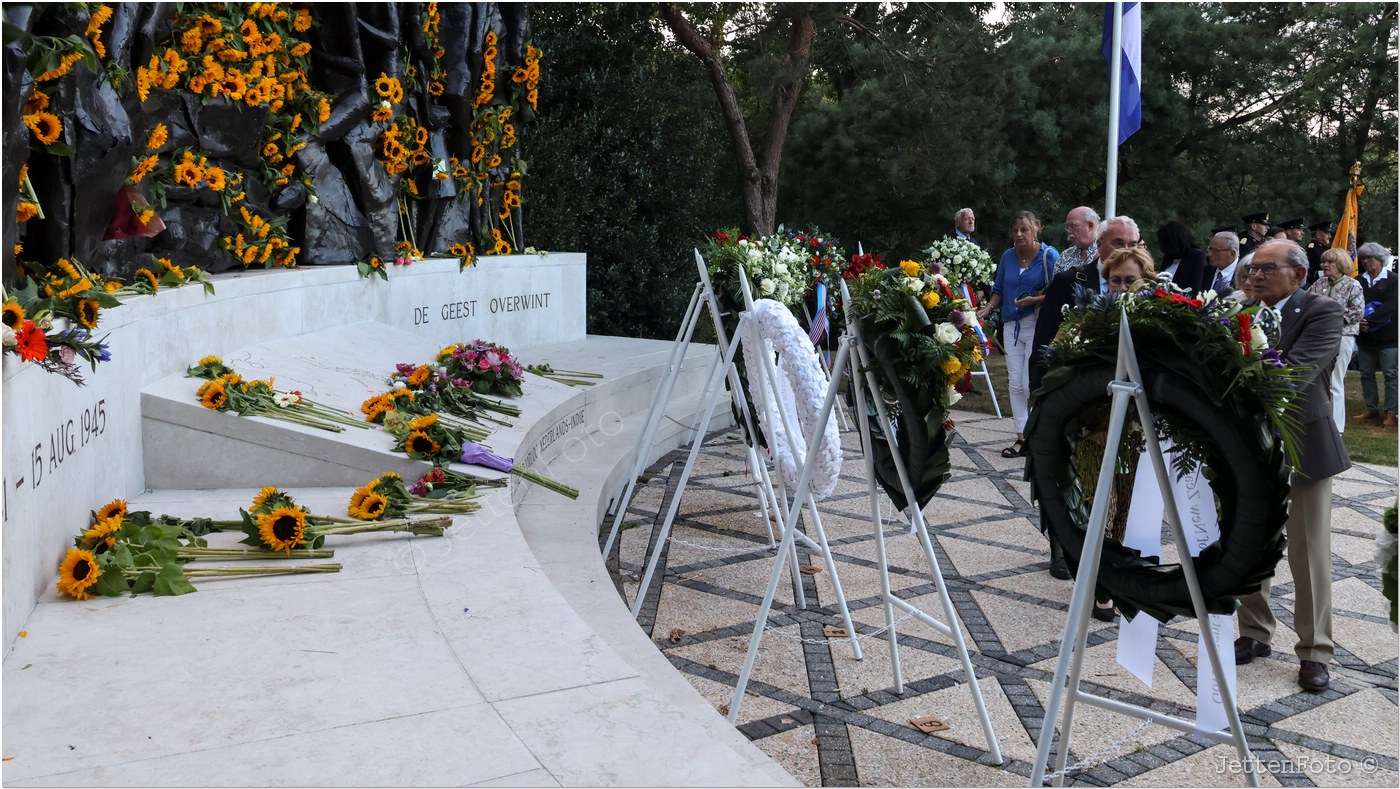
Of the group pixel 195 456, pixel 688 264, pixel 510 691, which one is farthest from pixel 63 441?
pixel 688 264

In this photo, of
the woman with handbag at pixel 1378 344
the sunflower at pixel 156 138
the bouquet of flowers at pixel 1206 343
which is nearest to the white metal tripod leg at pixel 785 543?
the bouquet of flowers at pixel 1206 343

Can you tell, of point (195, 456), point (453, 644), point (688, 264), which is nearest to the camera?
point (453, 644)

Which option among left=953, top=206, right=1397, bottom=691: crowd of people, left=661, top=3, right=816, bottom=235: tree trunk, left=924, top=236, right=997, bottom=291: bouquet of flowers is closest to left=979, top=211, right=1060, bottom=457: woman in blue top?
left=953, top=206, right=1397, bottom=691: crowd of people

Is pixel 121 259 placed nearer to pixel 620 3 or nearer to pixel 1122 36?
pixel 1122 36

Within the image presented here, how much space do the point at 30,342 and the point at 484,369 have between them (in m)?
3.92

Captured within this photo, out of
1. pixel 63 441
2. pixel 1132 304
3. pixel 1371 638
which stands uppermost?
pixel 1132 304

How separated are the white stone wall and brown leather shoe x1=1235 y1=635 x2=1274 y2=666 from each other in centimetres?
437

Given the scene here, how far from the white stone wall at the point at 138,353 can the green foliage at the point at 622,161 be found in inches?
159

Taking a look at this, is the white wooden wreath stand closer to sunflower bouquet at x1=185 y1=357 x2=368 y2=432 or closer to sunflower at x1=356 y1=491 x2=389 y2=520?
sunflower at x1=356 y1=491 x2=389 y2=520

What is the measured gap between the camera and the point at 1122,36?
10727 mm

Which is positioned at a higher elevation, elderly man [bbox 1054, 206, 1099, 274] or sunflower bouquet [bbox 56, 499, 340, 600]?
elderly man [bbox 1054, 206, 1099, 274]

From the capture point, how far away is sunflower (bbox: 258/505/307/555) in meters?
4.06

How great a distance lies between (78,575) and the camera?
3.58 m

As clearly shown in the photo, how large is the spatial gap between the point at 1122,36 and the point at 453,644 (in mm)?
9756
